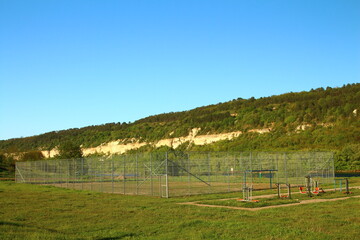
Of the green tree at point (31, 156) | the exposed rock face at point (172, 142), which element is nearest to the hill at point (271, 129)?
the exposed rock face at point (172, 142)

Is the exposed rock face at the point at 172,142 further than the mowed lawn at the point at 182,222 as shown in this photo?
Yes

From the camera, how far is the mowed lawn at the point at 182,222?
11.4 meters

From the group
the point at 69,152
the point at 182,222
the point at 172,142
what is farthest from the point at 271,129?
the point at 182,222

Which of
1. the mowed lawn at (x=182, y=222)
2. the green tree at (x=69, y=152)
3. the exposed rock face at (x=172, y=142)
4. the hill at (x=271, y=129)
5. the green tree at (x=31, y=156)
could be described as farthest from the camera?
the green tree at (x=31, y=156)

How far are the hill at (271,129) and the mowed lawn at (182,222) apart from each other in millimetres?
39585

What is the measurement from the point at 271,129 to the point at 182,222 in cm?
6912

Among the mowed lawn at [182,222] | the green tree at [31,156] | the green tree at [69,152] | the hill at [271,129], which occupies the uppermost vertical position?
the hill at [271,129]

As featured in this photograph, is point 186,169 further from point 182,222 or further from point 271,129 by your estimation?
point 271,129

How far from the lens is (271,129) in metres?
80.5

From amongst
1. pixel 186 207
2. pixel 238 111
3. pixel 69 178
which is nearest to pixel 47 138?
pixel 238 111

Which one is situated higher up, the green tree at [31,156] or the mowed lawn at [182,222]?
the green tree at [31,156]

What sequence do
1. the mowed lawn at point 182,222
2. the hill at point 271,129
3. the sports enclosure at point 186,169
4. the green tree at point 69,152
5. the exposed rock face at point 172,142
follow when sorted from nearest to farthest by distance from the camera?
1. the mowed lawn at point 182,222
2. the sports enclosure at point 186,169
3. the hill at point 271,129
4. the green tree at point 69,152
5. the exposed rock face at point 172,142

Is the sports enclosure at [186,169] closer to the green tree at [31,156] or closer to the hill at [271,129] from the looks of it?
the hill at [271,129]

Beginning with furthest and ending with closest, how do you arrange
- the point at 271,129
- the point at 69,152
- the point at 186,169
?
the point at 271,129, the point at 69,152, the point at 186,169
